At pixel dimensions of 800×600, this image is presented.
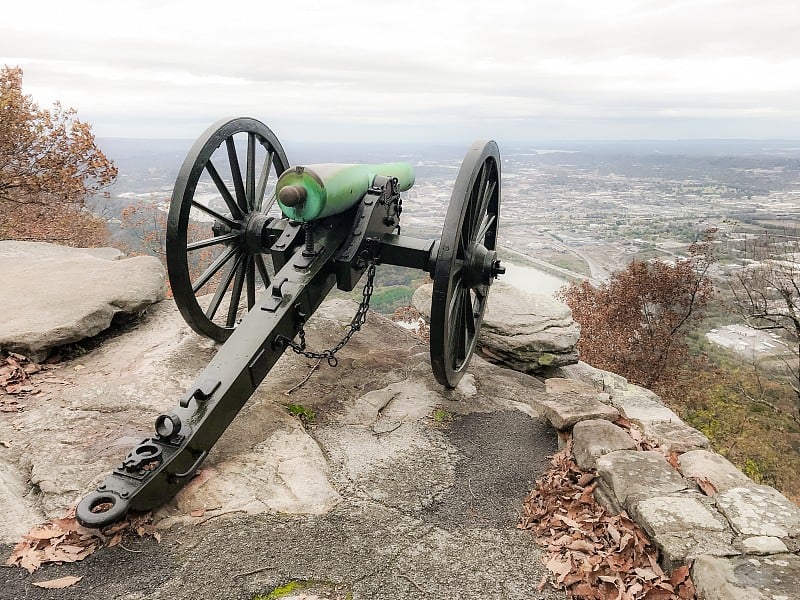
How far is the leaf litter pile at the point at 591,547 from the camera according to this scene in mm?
2531

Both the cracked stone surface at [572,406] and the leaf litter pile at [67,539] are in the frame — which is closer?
the leaf litter pile at [67,539]

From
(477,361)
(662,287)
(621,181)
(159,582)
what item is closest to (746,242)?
(662,287)

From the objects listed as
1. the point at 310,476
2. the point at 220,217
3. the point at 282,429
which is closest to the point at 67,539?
the point at 310,476

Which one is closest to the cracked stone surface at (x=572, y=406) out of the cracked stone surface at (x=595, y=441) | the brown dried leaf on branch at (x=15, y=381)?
the cracked stone surface at (x=595, y=441)

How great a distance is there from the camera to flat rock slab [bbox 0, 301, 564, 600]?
8.93 ft

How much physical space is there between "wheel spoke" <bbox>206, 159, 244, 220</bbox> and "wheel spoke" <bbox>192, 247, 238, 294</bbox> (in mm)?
306

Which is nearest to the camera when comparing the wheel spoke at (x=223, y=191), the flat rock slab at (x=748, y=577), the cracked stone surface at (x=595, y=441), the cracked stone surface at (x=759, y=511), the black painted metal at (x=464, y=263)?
the flat rock slab at (x=748, y=577)

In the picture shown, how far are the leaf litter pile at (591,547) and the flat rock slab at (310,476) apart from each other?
0.12 m

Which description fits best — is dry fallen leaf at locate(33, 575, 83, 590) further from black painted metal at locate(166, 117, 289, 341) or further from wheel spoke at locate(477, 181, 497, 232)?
wheel spoke at locate(477, 181, 497, 232)

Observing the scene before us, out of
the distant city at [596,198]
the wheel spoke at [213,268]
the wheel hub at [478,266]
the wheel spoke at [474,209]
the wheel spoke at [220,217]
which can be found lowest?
the distant city at [596,198]

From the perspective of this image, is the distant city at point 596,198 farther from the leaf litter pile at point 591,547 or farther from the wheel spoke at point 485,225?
the leaf litter pile at point 591,547

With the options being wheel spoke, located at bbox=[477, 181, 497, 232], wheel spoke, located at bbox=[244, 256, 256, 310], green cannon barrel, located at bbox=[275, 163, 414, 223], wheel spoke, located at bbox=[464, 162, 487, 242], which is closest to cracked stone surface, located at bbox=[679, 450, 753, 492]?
wheel spoke, located at bbox=[464, 162, 487, 242]

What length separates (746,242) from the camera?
54.0 feet

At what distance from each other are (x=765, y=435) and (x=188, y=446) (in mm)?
16871
